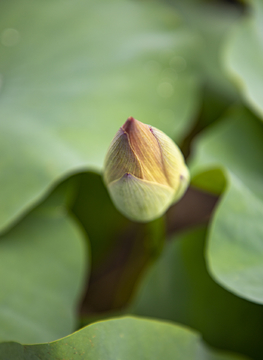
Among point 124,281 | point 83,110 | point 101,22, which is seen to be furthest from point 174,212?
point 101,22

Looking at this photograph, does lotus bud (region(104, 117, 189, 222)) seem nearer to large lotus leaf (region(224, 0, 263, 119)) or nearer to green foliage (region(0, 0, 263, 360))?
green foliage (region(0, 0, 263, 360))

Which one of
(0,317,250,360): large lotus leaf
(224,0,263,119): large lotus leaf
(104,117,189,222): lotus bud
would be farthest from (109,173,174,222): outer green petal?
(224,0,263,119): large lotus leaf

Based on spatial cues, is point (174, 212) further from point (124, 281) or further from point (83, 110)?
point (83, 110)

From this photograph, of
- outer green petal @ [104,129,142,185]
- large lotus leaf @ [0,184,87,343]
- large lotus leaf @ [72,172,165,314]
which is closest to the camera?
outer green petal @ [104,129,142,185]

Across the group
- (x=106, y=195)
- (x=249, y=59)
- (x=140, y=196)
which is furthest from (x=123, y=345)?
(x=249, y=59)

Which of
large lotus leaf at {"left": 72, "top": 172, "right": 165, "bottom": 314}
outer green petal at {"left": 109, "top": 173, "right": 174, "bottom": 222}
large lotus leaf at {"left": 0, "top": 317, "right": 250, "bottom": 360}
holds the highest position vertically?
outer green petal at {"left": 109, "top": 173, "right": 174, "bottom": 222}

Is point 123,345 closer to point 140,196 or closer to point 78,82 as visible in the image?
point 140,196

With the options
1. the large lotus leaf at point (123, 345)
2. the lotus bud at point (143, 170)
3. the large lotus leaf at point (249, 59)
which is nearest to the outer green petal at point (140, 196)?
the lotus bud at point (143, 170)
